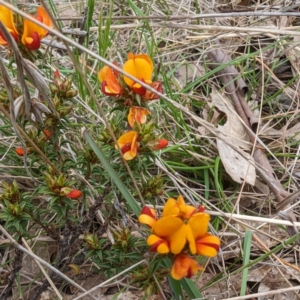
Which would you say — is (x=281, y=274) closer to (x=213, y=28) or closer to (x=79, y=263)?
(x=79, y=263)

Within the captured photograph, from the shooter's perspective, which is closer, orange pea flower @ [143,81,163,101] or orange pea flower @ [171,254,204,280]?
orange pea flower @ [171,254,204,280]

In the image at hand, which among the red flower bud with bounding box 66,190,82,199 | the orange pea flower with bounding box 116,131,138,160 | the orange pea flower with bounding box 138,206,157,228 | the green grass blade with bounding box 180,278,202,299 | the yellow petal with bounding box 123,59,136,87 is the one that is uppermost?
the yellow petal with bounding box 123,59,136,87

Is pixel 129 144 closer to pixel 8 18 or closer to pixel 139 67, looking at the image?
pixel 139 67

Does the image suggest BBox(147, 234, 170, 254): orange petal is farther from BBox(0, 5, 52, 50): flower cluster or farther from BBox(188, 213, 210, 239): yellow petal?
BBox(0, 5, 52, 50): flower cluster

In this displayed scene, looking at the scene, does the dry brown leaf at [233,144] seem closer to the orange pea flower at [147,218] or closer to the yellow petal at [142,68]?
the yellow petal at [142,68]

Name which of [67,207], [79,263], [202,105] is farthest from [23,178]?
[202,105]

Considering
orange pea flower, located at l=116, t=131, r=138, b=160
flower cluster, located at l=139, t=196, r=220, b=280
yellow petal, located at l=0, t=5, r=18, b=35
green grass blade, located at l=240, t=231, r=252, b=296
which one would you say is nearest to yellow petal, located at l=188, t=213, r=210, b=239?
Answer: flower cluster, located at l=139, t=196, r=220, b=280

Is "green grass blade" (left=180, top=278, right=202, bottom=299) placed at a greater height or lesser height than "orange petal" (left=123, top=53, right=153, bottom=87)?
lesser
